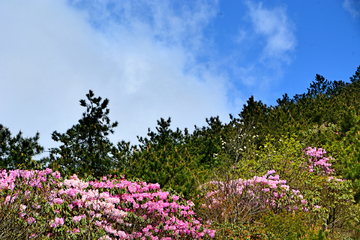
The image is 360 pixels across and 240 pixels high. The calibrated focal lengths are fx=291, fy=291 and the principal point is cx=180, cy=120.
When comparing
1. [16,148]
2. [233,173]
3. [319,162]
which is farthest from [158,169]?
[319,162]

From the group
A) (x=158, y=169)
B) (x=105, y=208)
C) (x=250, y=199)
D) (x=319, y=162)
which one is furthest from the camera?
(x=319, y=162)

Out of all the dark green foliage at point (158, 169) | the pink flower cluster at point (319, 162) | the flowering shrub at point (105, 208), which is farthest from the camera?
the pink flower cluster at point (319, 162)

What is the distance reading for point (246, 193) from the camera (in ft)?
26.9

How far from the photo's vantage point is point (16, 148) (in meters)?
10.1

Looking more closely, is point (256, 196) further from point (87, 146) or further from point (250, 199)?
point (87, 146)

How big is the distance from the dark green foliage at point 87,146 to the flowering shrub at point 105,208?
2.56 metres

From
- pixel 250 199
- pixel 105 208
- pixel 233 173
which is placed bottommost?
pixel 105 208

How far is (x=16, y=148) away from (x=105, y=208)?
18.1ft

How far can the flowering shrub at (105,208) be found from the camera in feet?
19.1

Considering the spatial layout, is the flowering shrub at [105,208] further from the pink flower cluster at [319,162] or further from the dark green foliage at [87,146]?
the pink flower cluster at [319,162]

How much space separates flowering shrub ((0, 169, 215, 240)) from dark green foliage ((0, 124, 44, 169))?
251cm

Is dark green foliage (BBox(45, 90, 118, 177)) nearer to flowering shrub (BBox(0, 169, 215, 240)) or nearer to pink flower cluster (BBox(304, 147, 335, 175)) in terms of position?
flowering shrub (BBox(0, 169, 215, 240))

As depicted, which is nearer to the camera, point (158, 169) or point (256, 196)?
point (256, 196)

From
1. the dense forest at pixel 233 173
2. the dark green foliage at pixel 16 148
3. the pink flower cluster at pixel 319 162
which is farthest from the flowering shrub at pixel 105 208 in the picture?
the pink flower cluster at pixel 319 162
